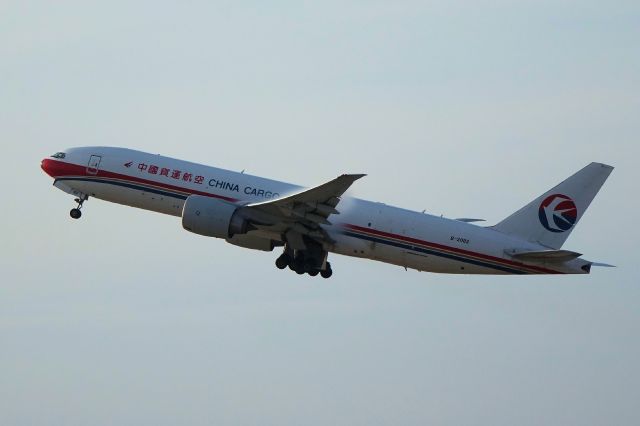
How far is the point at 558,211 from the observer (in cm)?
4947

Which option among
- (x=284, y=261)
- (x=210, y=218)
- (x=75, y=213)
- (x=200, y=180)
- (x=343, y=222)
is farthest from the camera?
(x=75, y=213)

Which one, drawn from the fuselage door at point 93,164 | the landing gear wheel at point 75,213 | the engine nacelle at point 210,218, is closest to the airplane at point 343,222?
the engine nacelle at point 210,218

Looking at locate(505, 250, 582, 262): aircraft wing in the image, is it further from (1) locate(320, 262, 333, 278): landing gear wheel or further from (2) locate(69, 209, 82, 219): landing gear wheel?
(2) locate(69, 209, 82, 219): landing gear wheel

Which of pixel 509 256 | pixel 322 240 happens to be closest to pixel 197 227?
pixel 322 240

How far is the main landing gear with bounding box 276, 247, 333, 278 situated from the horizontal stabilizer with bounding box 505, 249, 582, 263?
350 inches

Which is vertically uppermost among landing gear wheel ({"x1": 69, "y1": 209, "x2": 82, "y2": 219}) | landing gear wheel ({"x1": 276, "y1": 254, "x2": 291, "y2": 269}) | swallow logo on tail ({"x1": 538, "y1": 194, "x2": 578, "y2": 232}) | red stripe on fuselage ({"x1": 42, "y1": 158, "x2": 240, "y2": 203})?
swallow logo on tail ({"x1": 538, "y1": 194, "x2": 578, "y2": 232})

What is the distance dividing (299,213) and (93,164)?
11466mm

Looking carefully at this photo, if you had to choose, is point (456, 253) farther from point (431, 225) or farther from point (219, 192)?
point (219, 192)

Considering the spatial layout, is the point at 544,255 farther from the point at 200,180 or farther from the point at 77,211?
the point at 77,211

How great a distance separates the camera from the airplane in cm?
4800

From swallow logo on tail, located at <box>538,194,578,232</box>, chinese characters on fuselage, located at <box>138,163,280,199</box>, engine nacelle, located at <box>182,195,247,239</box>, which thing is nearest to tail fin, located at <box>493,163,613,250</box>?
swallow logo on tail, located at <box>538,194,578,232</box>

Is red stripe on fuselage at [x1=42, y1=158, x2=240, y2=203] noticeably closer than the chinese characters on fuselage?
No

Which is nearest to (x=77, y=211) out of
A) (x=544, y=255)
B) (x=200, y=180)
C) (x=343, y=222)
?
(x=200, y=180)

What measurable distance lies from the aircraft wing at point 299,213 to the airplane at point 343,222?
0.15 feet
